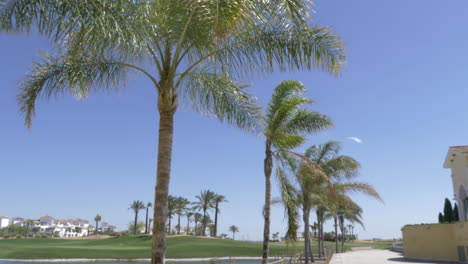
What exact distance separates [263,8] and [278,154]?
901 centimetres

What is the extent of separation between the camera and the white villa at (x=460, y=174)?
30.7 metres

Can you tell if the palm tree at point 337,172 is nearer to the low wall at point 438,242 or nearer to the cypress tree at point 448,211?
the low wall at point 438,242

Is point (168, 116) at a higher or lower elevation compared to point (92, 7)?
lower

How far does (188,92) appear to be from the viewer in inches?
412

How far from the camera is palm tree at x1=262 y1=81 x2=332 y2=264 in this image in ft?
48.8

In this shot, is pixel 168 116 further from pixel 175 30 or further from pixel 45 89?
pixel 45 89

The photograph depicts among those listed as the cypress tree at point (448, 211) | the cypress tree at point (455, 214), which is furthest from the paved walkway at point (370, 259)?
the cypress tree at point (455, 214)

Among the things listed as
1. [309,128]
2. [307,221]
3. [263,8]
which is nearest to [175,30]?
[263,8]

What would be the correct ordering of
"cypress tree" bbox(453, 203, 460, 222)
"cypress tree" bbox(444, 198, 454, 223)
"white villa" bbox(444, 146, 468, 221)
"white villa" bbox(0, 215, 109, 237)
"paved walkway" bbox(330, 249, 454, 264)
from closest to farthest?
"paved walkway" bbox(330, 249, 454, 264), "white villa" bbox(444, 146, 468, 221), "cypress tree" bbox(453, 203, 460, 222), "cypress tree" bbox(444, 198, 454, 223), "white villa" bbox(0, 215, 109, 237)

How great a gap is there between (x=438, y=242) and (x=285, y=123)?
20.9m

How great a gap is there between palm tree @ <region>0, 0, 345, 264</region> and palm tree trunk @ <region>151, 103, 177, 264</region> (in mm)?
19

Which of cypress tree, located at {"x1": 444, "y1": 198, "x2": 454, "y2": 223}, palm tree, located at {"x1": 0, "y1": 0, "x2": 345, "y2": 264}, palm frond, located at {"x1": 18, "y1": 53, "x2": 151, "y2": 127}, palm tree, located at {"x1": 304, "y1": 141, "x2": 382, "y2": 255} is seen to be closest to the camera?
palm tree, located at {"x1": 0, "y1": 0, "x2": 345, "y2": 264}

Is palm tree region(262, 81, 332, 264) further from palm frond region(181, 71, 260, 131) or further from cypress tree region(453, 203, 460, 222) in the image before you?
cypress tree region(453, 203, 460, 222)

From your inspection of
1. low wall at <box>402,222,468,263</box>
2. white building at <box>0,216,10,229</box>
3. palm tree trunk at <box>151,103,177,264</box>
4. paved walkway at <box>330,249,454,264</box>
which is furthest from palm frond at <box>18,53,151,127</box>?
white building at <box>0,216,10,229</box>
